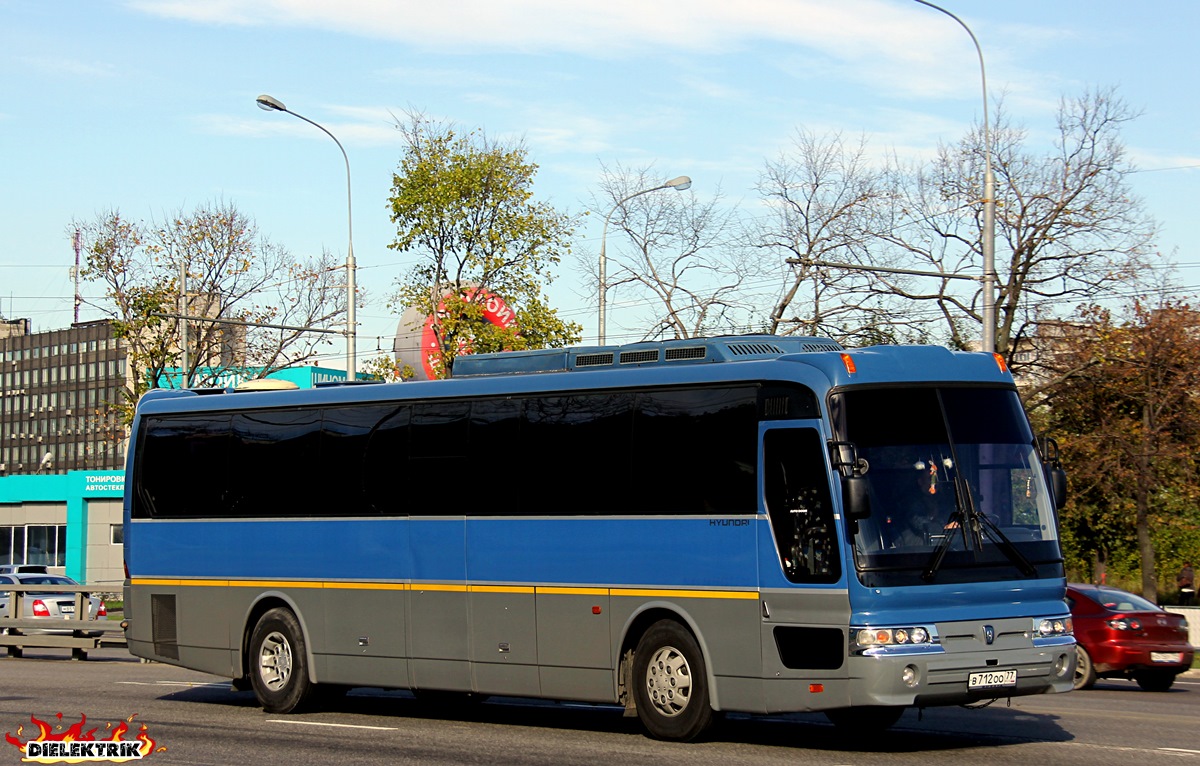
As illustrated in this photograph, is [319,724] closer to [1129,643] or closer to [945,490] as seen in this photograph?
[945,490]

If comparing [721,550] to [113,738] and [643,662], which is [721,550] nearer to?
[643,662]

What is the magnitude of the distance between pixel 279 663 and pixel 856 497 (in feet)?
24.9

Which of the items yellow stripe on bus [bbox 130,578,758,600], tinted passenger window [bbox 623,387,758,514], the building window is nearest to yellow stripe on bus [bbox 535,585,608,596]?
yellow stripe on bus [bbox 130,578,758,600]

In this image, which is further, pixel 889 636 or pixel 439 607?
pixel 439 607

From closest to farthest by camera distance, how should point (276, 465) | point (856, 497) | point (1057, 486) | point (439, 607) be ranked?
point (856, 497) → point (1057, 486) → point (439, 607) → point (276, 465)

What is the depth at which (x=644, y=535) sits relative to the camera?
12531 millimetres

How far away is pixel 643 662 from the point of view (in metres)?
12.5

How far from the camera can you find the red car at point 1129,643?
18875mm

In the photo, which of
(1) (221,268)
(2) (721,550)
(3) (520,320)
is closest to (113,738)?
(2) (721,550)

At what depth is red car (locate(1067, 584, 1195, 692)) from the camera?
18.9 meters

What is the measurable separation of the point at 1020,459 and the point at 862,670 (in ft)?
7.47

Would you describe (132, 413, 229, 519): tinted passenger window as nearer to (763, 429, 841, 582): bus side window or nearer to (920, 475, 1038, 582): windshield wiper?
(763, 429, 841, 582): bus side window

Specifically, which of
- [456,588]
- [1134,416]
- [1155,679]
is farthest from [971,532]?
[1134,416]

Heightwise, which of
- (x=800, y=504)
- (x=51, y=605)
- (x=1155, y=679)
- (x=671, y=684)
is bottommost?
(x=1155, y=679)
